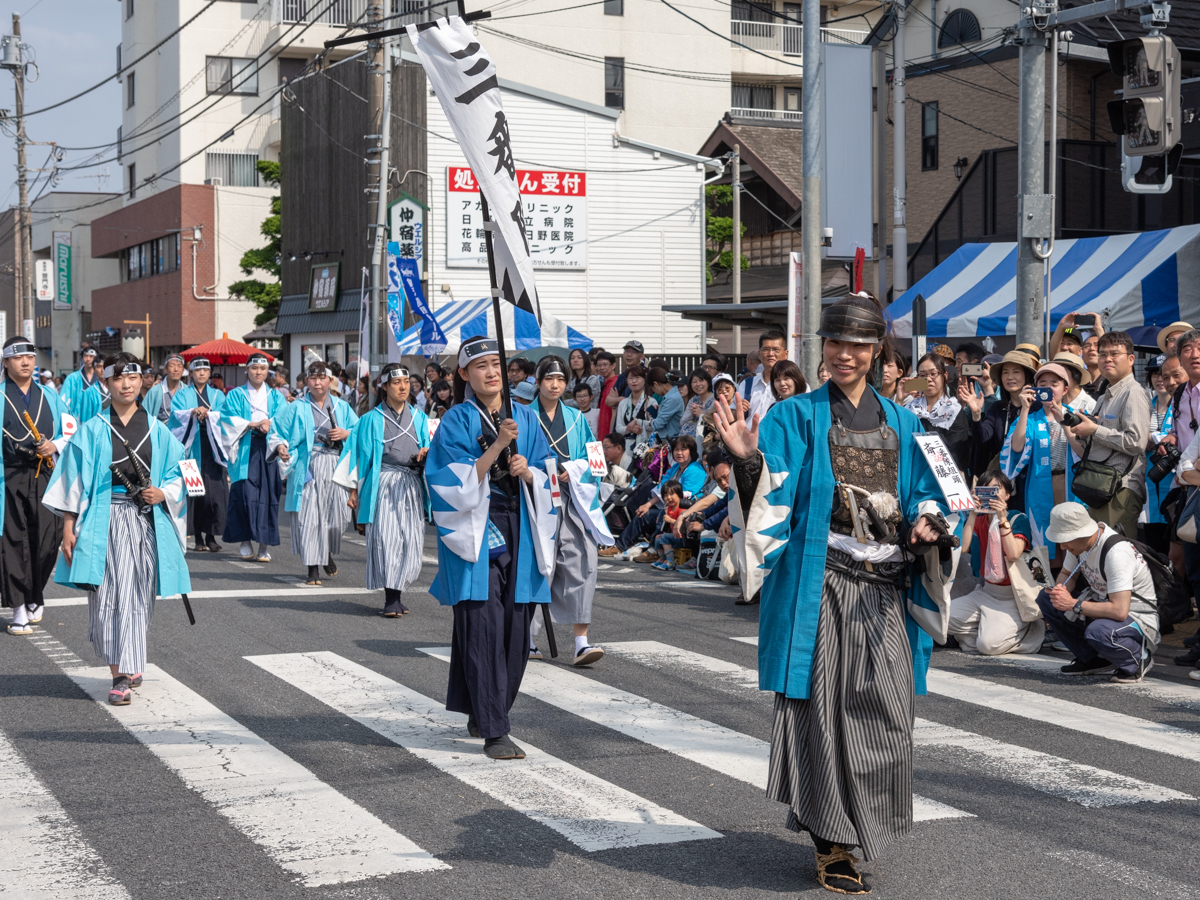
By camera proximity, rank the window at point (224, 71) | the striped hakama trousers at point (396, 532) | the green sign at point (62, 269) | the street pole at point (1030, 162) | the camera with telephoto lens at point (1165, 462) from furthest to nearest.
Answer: the green sign at point (62, 269) → the window at point (224, 71) → the street pole at point (1030, 162) → the striped hakama trousers at point (396, 532) → the camera with telephoto lens at point (1165, 462)

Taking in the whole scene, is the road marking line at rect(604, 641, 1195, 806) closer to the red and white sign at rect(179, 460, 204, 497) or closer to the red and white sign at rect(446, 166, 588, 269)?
the red and white sign at rect(179, 460, 204, 497)

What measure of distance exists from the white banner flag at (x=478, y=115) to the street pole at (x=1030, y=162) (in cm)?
598

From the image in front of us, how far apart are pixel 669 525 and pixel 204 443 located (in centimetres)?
547

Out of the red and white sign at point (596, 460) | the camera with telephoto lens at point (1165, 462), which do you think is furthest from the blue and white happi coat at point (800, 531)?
the camera with telephoto lens at point (1165, 462)

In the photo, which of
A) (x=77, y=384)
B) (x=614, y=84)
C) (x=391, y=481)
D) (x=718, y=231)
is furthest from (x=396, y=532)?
(x=614, y=84)

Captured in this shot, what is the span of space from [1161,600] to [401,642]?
4.93 m

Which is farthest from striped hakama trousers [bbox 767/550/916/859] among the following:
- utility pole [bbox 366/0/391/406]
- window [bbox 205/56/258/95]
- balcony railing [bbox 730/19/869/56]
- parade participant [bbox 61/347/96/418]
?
window [bbox 205/56/258/95]

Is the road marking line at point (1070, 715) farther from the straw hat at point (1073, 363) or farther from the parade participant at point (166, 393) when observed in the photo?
the parade participant at point (166, 393)

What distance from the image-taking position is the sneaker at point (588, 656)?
27.3ft

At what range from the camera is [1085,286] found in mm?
15734

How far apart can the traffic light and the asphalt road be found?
4.10 meters

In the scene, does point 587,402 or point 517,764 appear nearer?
point 517,764

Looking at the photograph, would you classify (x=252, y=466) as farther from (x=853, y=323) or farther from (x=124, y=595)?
(x=853, y=323)

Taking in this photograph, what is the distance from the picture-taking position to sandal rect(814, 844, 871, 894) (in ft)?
14.5
